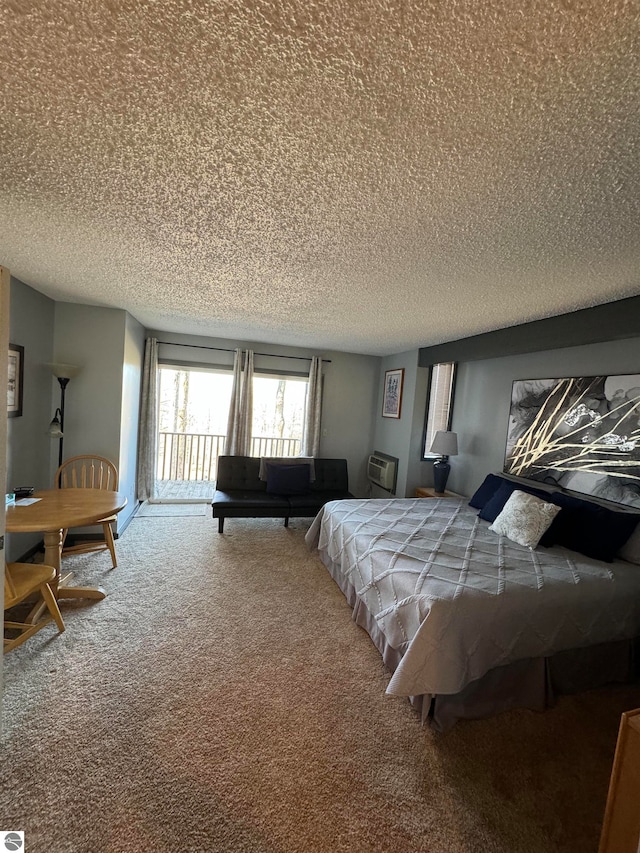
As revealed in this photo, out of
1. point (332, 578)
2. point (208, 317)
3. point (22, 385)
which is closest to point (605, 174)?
point (332, 578)

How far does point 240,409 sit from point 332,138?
429cm

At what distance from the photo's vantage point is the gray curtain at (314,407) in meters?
5.39

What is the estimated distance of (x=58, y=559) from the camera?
252cm

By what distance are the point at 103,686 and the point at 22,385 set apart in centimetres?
240

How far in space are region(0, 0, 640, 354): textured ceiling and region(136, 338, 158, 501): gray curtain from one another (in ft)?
8.09

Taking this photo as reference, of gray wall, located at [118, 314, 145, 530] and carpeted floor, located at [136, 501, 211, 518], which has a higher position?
gray wall, located at [118, 314, 145, 530]

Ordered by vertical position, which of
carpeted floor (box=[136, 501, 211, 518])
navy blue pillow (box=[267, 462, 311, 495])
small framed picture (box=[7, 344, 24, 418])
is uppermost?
small framed picture (box=[7, 344, 24, 418])

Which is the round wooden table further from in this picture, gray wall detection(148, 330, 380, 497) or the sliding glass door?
gray wall detection(148, 330, 380, 497)

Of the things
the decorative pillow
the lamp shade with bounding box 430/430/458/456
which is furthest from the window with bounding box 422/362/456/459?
the decorative pillow

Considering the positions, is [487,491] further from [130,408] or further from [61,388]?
[61,388]

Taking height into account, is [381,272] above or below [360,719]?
above

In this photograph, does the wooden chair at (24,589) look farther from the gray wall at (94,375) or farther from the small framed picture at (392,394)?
the small framed picture at (392,394)

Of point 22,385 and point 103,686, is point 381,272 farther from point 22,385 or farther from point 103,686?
point 22,385

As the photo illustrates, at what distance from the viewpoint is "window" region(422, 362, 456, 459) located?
471 cm
